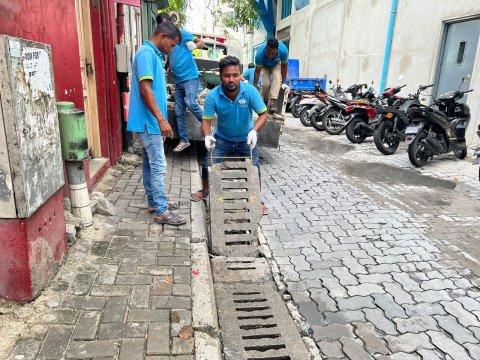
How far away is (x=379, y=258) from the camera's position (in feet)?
12.2

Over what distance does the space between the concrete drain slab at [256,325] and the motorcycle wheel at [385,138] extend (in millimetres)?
5717

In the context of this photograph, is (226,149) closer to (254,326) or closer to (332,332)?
(254,326)

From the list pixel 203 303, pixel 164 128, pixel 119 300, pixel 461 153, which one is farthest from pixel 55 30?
pixel 461 153

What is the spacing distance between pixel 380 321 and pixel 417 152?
5057 mm

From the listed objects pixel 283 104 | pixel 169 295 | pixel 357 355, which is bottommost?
pixel 357 355

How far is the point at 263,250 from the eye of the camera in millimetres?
3881

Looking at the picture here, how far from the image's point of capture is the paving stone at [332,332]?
8.82ft

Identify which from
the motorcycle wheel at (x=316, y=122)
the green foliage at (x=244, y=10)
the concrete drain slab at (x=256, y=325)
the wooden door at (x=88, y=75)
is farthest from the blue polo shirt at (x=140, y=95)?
the green foliage at (x=244, y=10)

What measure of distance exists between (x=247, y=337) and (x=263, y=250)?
1.30 meters

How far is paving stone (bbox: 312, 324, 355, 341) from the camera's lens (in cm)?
269

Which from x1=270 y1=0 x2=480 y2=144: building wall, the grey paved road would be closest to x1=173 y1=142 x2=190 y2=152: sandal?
the grey paved road

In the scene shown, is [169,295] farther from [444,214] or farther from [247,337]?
[444,214]

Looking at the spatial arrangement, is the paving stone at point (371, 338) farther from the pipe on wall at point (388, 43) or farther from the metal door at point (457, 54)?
the pipe on wall at point (388, 43)

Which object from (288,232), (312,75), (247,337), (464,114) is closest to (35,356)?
(247,337)
